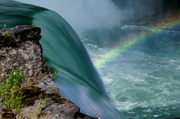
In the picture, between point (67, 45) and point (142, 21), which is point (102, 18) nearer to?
point (142, 21)

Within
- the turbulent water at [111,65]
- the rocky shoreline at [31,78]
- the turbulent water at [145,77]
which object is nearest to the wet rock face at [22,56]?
the rocky shoreline at [31,78]

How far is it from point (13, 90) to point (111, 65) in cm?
1223

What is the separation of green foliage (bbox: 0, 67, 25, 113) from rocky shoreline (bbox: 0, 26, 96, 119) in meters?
0.05

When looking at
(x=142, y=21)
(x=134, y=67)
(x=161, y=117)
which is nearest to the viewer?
(x=161, y=117)

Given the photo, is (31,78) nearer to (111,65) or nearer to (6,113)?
(6,113)

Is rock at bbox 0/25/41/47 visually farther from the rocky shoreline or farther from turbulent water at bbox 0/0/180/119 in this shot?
turbulent water at bbox 0/0/180/119

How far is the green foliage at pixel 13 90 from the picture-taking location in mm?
2221

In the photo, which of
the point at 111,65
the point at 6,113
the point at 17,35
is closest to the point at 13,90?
the point at 6,113

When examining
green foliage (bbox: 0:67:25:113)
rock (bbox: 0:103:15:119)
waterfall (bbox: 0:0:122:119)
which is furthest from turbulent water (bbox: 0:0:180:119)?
rock (bbox: 0:103:15:119)

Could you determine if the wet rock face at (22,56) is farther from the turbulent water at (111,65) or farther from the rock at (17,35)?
the turbulent water at (111,65)

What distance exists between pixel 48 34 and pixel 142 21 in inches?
1010

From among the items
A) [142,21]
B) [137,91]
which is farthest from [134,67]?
[142,21]

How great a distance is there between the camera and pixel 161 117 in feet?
26.2

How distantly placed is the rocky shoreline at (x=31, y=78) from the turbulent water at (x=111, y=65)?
0.42 metres
